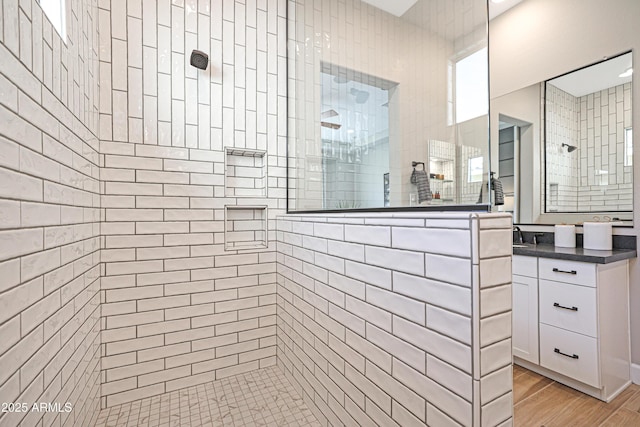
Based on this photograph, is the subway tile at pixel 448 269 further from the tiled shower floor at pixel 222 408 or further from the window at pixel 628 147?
the window at pixel 628 147

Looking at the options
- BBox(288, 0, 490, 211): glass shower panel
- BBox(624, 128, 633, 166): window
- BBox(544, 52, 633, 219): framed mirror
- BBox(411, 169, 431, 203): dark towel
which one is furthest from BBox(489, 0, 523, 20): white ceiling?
BBox(411, 169, 431, 203): dark towel

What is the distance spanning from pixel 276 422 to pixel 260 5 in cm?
269

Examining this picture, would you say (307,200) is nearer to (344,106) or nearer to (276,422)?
(344,106)

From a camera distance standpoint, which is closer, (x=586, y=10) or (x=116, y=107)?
(x=116, y=107)

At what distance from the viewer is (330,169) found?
73.8 inches

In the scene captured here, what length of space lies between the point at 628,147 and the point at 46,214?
10.6 feet

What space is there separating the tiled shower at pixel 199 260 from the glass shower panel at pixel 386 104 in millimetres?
189

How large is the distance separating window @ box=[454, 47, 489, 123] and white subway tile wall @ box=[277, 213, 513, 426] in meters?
0.50

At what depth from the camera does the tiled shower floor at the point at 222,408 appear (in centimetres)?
149

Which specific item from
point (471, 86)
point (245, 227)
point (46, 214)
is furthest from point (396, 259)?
point (245, 227)

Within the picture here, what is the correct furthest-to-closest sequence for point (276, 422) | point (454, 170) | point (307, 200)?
1. point (307, 200)
2. point (276, 422)
3. point (454, 170)

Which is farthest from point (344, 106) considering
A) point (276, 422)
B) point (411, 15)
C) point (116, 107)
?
point (276, 422)

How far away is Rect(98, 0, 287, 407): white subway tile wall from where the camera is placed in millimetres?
1656

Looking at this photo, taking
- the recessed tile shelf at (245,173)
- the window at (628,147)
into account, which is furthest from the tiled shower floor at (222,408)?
the window at (628,147)
